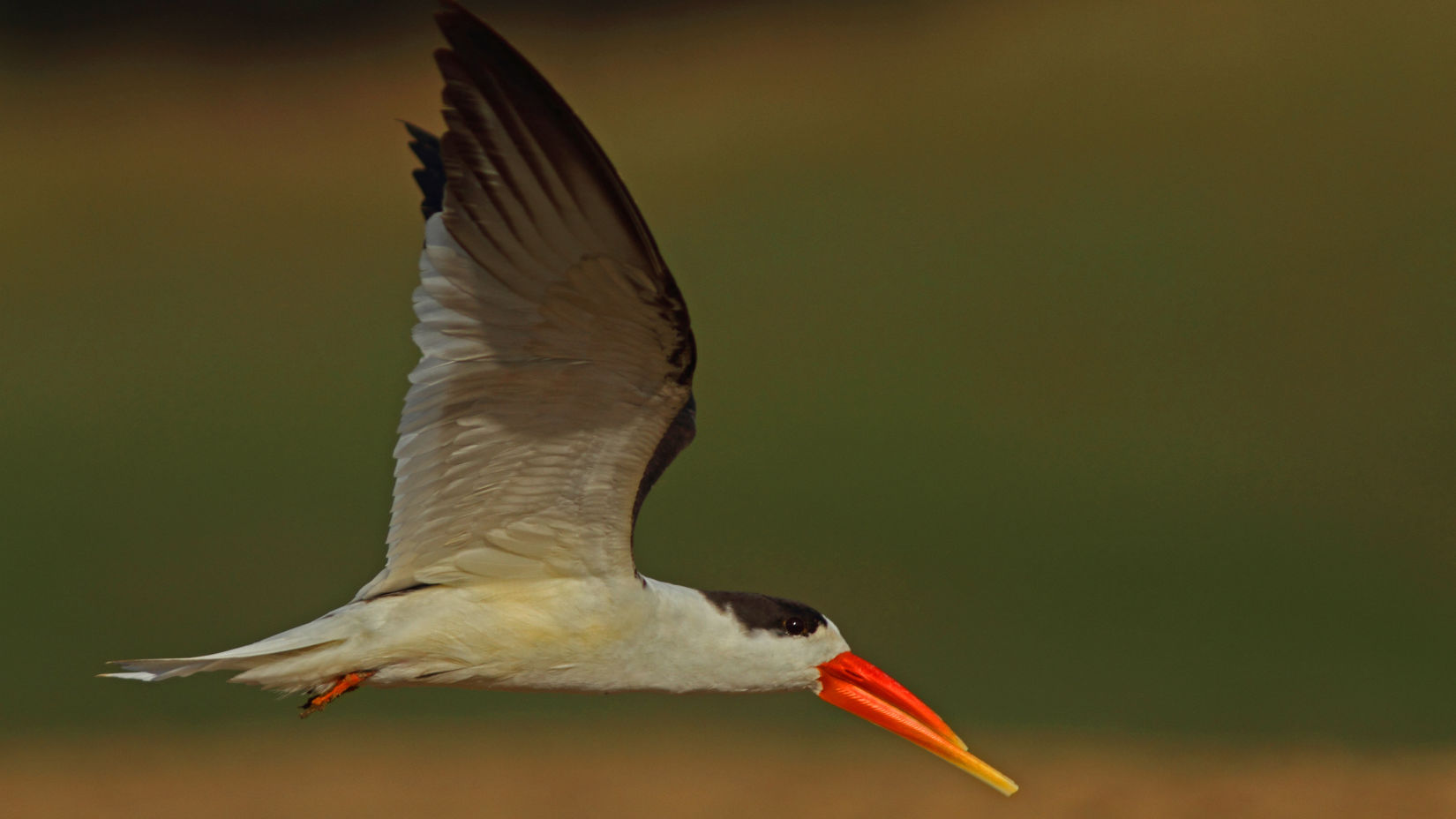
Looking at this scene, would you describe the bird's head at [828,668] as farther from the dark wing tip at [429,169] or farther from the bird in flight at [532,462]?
the dark wing tip at [429,169]

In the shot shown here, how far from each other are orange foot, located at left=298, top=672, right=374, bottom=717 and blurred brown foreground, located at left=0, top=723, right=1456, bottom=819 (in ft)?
14.5

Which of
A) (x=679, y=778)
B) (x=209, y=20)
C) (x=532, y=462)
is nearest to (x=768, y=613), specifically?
(x=532, y=462)

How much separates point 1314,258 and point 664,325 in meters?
11.9

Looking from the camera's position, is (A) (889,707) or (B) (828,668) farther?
(A) (889,707)

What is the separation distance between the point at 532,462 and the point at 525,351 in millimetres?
306

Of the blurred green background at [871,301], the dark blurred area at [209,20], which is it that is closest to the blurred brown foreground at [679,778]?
the blurred green background at [871,301]

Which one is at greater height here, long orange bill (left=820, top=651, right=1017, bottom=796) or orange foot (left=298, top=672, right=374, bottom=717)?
orange foot (left=298, top=672, right=374, bottom=717)

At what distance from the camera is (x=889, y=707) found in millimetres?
3812

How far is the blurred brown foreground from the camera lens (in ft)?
24.8

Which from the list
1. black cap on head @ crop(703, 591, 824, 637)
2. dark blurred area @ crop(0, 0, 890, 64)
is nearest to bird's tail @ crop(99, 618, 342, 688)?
black cap on head @ crop(703, 591, 824, 637)

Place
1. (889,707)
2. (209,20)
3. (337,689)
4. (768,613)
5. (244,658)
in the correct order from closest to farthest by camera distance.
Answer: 1. (244,658)
2. (337,689)
3. (768,613)
4. (889,707)
5. (209,20)

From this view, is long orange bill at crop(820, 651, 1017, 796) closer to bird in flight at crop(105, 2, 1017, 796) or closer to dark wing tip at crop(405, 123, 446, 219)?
bird in flight at crop(105, 2, 1017, 796)

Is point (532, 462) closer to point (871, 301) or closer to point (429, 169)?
point (429, 169)

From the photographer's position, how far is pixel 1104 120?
15.5 meters
